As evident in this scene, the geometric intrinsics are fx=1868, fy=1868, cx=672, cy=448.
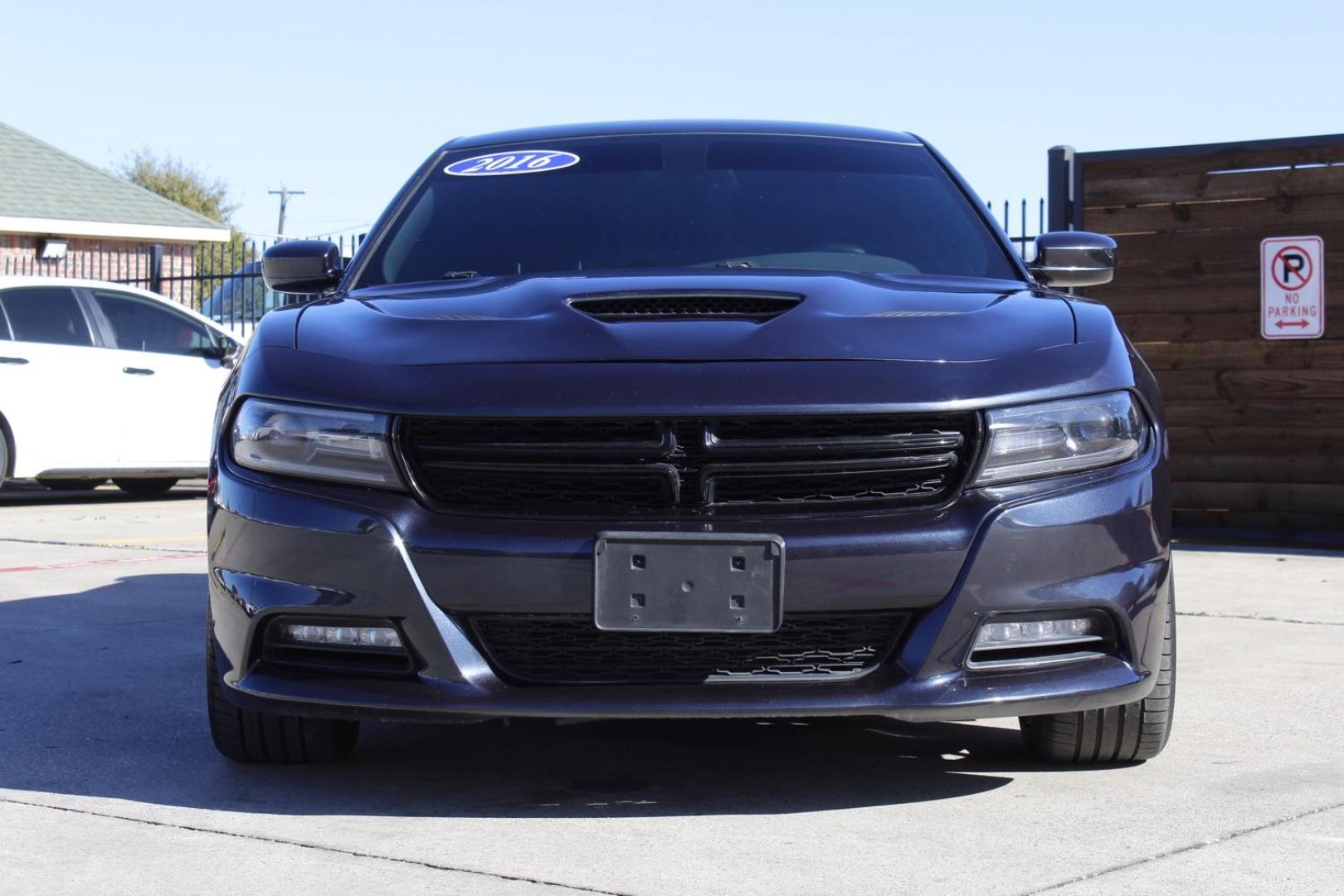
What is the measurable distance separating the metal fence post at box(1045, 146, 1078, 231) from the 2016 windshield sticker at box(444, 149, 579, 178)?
6.08 metres

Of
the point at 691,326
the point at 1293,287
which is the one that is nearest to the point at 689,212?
the point at 691,326

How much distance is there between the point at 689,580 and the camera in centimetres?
350

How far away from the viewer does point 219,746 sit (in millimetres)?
4191

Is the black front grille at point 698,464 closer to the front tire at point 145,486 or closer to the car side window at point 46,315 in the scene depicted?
the car side window at point 46,315

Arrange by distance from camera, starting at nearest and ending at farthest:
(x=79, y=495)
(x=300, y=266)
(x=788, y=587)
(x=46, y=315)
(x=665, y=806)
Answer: (x=788, y=587)
(x=665, y=806)
(x=300, y=266)
(x=46, y=315)
(x=79, y=495)

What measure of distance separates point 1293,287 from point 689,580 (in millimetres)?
7444

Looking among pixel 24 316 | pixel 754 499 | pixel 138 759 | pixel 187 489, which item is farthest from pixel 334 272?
pixel 187 489

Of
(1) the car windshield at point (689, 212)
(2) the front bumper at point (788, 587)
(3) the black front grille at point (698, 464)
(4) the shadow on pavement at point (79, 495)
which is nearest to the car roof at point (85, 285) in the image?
(4) the shadow on pavement at point (79, 495)

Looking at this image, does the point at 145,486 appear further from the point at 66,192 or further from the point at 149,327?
the point at 66,192

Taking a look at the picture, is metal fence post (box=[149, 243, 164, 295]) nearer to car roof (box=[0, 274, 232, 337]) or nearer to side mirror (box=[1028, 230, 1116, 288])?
car roof (box=[0, 274, 232, 337])

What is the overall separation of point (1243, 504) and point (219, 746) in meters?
7.43

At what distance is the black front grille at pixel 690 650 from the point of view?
359 cm

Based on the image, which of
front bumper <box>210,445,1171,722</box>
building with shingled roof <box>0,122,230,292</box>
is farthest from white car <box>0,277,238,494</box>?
building with shingled roof <box>0,122,230,292</box>

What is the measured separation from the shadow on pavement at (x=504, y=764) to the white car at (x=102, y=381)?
25.2 feet
